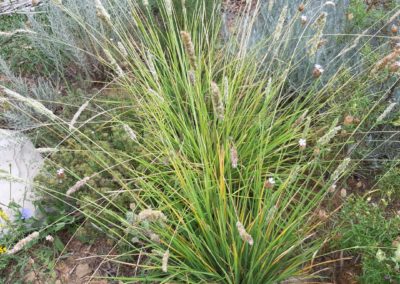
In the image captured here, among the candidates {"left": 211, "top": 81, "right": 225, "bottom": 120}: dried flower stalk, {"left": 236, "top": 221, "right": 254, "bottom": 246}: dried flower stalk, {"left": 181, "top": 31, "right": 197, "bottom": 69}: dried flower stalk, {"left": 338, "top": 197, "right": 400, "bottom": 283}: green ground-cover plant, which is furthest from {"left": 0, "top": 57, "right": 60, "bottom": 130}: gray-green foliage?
{"left": 338, "top": 197, "right": 400, "bottom": 283}: green ground-cover plant

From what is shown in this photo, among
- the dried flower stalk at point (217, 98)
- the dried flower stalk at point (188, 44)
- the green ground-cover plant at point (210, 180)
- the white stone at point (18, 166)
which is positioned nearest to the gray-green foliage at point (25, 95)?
the white stone at point (18, 166)

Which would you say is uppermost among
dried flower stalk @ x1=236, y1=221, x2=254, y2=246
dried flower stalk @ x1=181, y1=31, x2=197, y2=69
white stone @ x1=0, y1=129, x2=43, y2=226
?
dried flower stalk @ x1=181, y1=31, x2=197, y2=69

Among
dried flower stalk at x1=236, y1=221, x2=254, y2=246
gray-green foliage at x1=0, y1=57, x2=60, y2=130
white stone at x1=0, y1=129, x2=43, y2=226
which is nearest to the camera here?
dried flower stalk at x1=236, y1=221, x2=254, y2=246

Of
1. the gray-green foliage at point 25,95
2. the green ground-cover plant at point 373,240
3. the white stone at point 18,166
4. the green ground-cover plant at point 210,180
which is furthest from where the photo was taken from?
the gray-green foliage at point 25,95

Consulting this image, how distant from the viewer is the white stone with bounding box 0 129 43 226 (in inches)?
92.5

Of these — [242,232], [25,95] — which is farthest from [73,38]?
[242,232]

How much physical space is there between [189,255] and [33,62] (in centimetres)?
238

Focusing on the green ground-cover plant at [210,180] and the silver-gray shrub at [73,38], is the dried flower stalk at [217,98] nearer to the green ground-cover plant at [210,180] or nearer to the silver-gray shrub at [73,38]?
the green ground-cover plant at [210,180]

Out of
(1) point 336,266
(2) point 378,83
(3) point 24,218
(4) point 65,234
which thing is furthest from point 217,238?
(2) point 378,83

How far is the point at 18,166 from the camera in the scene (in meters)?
2.53

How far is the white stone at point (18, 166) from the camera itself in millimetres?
2350

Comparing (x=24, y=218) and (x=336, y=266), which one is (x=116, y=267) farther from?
(x=336, y=266)

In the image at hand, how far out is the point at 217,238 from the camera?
5.61 ft

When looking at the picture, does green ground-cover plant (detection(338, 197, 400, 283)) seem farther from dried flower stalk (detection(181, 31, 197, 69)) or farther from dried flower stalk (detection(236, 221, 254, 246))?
dried flower stalk (detection(181, 31, 197, 69))
